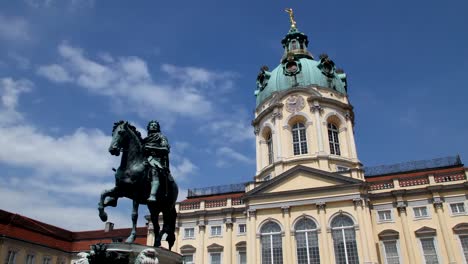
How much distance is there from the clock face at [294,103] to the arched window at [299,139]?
169 centimetres

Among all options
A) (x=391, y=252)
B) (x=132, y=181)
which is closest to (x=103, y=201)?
(x=132, y=181)

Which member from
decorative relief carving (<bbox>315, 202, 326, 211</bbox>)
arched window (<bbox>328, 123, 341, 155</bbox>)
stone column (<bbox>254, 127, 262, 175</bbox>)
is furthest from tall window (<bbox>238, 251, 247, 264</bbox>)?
arched window (<bbox>328, 123, 341, 155</bbox>)

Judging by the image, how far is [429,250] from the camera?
32.6m

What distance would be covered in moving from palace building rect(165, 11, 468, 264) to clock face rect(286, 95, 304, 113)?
0.36 feet

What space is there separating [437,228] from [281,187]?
46.0ft

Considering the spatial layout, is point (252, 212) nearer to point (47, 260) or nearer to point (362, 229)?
point (362, 229)

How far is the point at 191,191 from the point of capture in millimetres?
51094

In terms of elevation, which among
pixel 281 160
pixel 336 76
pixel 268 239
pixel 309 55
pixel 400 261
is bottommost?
pixel 400 261

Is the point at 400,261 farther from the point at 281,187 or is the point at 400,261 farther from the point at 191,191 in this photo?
the point at 191,191

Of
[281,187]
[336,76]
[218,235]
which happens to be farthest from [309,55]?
[218,235]

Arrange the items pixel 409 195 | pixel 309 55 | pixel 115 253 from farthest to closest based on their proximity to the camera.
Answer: pixel 309 55, pixel 409 195, pixel 115 253

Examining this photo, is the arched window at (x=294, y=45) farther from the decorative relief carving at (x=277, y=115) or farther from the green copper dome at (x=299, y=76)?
the decorative relief carving at (x=277, y=115)

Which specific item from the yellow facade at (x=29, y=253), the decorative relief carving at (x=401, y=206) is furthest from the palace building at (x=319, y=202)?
the yellow facade at (x=29, y=253)

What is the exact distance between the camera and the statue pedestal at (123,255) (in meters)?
7.56
